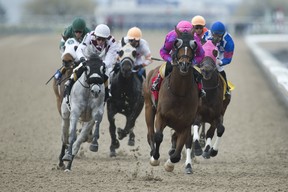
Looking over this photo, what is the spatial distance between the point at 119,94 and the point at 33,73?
45.3 ft

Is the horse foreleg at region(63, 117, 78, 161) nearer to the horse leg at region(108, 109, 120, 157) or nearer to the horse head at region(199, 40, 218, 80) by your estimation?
the horse leg at region(108, 109, 120, 157)

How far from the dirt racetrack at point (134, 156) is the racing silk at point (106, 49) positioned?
1.32 metres

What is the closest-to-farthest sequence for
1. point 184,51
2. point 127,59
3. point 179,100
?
point 184,51, point 179,100, point 127,59

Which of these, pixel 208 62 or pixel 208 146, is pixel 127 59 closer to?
pixel 208 62

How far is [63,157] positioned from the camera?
10430 mm

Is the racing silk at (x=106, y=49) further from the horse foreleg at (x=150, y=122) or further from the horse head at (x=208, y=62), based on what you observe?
the horse head at (x=208, y=62)

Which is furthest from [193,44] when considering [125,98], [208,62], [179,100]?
[125,98]

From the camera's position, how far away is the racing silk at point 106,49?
11.0 m

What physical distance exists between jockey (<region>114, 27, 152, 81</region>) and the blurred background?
94.1ft

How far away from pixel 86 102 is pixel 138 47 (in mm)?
2389

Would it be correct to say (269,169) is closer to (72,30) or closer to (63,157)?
(63,157)

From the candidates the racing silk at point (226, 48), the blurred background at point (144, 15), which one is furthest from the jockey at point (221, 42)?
the blurred background at point (144, 15)

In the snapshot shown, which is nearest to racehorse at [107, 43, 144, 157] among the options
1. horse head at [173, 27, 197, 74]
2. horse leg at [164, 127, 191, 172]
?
horse leg at [164, 127, 191, 172]

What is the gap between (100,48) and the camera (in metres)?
11.0
